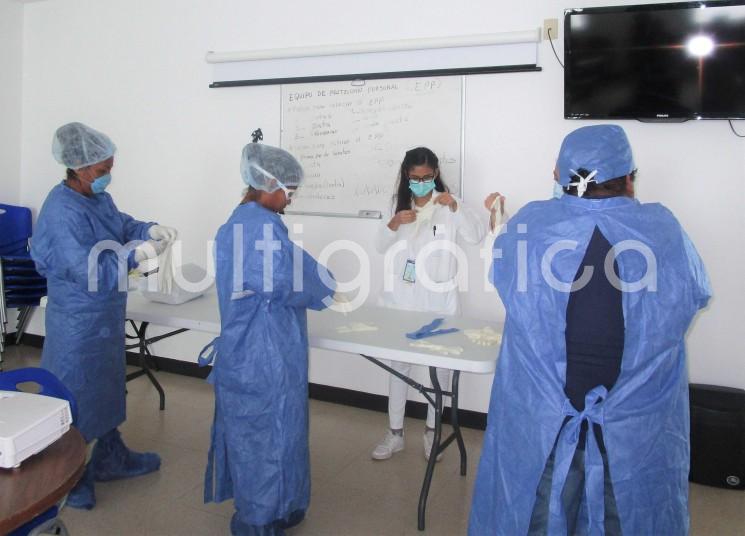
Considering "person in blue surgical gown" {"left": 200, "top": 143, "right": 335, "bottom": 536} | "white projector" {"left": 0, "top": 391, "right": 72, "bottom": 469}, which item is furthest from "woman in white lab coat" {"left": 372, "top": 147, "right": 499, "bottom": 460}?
"white projector" {"left": 0, "top": 391, "right": 72, "bottom": 469}

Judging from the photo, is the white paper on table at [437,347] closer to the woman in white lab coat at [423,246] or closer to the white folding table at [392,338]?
the white folding table at [392,338]

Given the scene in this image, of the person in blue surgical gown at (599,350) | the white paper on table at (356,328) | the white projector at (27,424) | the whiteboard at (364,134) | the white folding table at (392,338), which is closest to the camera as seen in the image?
the white projector at (27,424)

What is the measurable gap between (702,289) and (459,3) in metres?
2.33

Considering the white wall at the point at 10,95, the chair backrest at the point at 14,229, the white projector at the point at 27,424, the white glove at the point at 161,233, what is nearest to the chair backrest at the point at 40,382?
the white projector at the point at 27,424

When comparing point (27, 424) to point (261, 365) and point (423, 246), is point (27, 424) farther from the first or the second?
point (423, 246)

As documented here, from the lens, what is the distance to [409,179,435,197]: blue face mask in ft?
9.50

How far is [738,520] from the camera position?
2.56 meters

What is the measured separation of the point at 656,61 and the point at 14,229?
442 cm

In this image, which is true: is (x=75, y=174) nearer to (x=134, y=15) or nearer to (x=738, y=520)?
(x=134, y=15)

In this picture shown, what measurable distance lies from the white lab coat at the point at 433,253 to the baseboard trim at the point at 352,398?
796 mm

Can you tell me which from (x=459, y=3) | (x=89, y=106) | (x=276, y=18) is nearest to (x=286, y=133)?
(x=276, y=18)

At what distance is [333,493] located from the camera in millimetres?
2740

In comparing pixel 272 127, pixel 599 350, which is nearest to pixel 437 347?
pixel 599 350

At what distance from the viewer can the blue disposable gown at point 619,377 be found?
58.0 inches
